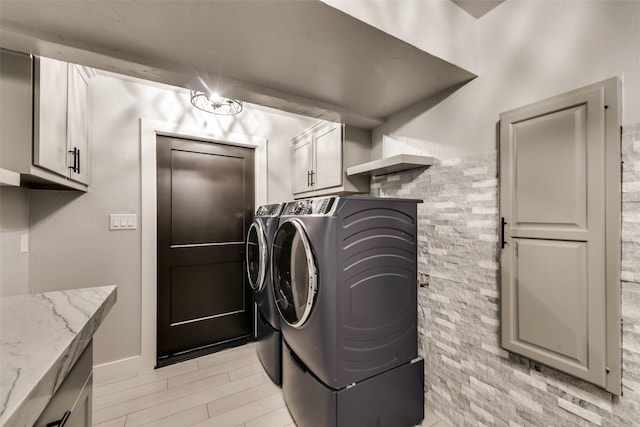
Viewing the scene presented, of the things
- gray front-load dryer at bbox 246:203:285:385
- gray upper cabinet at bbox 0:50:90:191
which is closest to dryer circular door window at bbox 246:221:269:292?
gray front-load dryer at bbox 246:203:285:385

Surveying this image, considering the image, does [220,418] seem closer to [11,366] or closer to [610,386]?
[11,366]

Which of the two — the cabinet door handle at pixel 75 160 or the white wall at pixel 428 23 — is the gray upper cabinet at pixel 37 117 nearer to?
the cabinet door handle at pixel 75 160

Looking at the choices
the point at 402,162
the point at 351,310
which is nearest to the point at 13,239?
the point at 351,310

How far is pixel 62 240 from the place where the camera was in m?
1.93

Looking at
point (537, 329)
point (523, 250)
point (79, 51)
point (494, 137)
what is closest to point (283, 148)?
point (79, 51)

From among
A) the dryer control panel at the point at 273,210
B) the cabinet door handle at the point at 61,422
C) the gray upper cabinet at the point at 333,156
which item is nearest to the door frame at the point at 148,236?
the dryer control panel at the point at 273,210

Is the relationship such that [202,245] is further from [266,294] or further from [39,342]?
[39,342]

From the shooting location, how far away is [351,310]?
52.0 inches

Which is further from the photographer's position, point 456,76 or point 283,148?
point 283,148

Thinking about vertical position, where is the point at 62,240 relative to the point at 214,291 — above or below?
above

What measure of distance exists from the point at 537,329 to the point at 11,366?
1811mm

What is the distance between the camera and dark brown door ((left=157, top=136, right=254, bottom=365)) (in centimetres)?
239

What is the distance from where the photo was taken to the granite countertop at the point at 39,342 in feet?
1.47

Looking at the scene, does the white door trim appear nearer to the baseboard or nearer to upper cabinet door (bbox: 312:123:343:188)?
the baseboard
